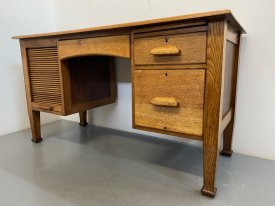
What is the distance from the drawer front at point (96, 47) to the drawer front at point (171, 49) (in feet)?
0.20

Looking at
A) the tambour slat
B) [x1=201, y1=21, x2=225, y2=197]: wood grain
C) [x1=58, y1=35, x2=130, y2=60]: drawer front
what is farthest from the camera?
the tambour slat

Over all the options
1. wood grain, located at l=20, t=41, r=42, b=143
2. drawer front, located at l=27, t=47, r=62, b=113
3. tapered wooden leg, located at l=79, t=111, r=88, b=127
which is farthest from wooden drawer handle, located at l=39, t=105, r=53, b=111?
tapered wooden leg, located at l=79, t=111, r=88, b=127

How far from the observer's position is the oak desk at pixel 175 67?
749mm

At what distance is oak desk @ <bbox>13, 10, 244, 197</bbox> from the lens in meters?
0.75

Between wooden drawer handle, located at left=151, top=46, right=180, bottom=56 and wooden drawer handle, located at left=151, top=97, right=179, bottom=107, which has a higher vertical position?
wooden drawer handle, located at left=151, top=46, right=180, bottom=56

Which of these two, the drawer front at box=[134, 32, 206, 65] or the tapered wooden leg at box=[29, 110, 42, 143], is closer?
the drawer front at box=[134, 32, 206, 65]

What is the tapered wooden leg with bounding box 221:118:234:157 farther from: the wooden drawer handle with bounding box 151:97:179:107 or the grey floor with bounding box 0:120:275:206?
the wooden drawer handle with bounding box 151:97:179:107

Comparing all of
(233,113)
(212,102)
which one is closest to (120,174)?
(212,102)

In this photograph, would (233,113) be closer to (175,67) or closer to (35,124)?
(175,67)

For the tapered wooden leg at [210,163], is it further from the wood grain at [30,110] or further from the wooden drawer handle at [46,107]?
the wood grain at [30,110]

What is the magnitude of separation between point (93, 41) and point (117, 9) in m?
0.60

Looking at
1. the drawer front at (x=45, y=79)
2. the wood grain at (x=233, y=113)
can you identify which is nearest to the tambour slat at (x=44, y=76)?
the drawer front at (x=45, y=79)

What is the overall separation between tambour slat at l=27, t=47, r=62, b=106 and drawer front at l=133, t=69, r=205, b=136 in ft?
1.71

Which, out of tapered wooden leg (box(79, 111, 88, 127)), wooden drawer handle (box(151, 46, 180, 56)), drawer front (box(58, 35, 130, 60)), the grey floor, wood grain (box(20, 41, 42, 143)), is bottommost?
the grey floor
